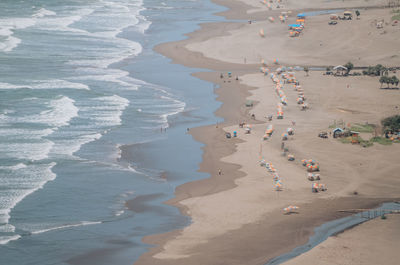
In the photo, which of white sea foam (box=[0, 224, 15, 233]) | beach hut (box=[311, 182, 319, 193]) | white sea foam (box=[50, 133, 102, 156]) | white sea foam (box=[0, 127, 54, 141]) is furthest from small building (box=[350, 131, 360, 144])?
white sea foam (box=[0, 224, 15, 233])

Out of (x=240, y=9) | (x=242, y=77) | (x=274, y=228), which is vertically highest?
(x=240, y=9)

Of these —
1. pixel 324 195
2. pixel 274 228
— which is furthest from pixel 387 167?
pixel 274 228

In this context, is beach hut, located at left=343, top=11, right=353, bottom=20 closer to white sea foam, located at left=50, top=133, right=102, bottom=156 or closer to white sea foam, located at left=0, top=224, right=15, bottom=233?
white sea foam, located at left=50, top=133, right=102, bottom=156

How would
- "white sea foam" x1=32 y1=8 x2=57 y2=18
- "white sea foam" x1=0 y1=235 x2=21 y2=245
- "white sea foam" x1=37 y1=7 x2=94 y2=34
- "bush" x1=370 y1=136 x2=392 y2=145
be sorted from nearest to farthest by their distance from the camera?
"white sea foam" x1=0 y1=235 x2=21 y2=245
"bush" x1=370 y1=136 x2=392 y2=145
"white sea foam" x1=37 y1=7 x2=94 y2=34
"white sea foam" x1=32 y1=8 x2=57 y2=18

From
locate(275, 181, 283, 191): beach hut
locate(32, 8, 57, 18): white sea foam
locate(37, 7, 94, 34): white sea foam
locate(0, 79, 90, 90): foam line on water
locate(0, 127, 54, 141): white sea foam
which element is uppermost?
locate(32, 8, 57, 18): white sea foam

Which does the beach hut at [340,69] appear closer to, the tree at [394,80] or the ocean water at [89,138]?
the tree at [394,80]

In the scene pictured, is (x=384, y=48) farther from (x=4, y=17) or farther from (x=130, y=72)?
(x=4, y=17)
